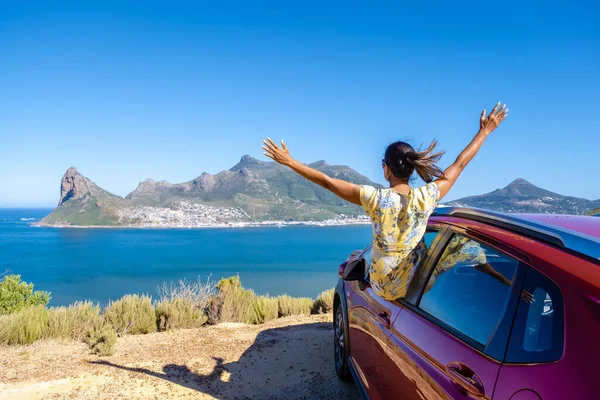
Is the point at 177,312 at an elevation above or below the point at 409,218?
below

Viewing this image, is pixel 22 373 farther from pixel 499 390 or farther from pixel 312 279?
pixel 312 279

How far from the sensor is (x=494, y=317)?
1.82 meters

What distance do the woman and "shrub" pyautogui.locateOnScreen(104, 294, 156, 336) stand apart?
5618mm

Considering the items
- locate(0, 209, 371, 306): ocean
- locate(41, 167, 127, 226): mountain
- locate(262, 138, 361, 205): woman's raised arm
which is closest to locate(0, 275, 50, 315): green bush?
locate(262, 138, 361, 205): woman's raised arm

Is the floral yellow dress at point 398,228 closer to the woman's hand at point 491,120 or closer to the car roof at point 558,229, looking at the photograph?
the car roof at point 558,229

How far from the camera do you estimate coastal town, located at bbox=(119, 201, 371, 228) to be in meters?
143

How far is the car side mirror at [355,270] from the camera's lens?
11.8 feet

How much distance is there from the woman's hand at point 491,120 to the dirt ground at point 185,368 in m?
2.83

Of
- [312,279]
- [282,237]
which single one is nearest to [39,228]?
[282,237]

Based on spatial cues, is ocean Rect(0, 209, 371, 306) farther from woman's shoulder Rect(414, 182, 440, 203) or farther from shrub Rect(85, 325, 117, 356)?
woman's shoulder Rect(414, 182, 440, 203)

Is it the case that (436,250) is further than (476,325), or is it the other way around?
(436,250)

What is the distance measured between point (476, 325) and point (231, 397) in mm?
3240

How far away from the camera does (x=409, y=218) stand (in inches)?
105

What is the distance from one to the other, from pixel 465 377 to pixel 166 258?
88333 millimetres
